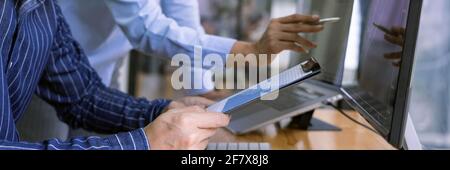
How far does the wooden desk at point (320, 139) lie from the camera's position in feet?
3.36

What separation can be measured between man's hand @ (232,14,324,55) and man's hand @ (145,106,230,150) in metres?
0.40

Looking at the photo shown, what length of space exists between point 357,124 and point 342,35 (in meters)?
0.24

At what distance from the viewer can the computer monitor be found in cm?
56

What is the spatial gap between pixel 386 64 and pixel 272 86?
151 mm

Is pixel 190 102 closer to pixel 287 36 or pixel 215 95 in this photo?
pixel 215 95

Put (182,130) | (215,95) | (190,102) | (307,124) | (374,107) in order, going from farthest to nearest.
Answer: (307,124) → (215,95) → (190,102) → (374,107) → (182,130)

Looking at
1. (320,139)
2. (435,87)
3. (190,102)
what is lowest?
(435,87)

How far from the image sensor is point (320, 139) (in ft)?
3.56

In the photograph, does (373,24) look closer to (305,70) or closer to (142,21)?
(305,70)

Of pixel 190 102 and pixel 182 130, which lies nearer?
pixel 182 130

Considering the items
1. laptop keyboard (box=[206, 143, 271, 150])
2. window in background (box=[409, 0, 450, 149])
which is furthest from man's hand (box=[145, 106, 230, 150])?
window in background (box=[409, 0, 450, 149])

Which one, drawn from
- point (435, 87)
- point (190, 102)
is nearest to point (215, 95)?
point (190, 102)

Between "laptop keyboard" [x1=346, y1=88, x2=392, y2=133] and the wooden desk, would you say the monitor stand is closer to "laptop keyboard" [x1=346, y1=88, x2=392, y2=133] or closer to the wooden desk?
the wooden desk

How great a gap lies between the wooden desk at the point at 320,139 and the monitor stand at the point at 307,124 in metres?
0.02
